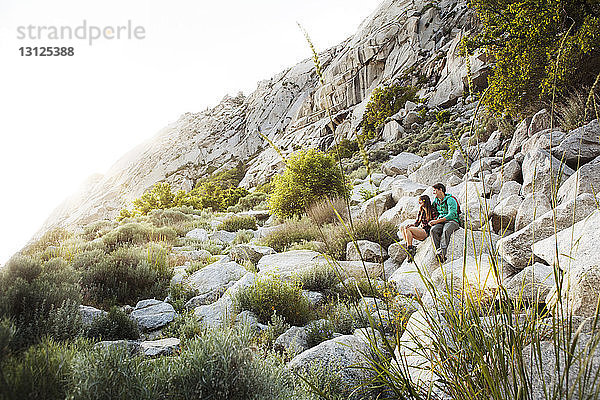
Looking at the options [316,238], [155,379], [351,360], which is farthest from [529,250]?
[316,238]

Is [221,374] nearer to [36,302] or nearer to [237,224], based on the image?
[36,302]

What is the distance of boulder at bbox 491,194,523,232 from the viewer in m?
5.06

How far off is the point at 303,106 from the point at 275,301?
4446 cm

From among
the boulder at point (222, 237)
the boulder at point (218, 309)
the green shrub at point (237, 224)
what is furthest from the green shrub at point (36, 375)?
the green shrub at point (237, 224)

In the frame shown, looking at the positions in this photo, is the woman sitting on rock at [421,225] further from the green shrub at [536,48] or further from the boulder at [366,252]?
the green shrub at [536,48]

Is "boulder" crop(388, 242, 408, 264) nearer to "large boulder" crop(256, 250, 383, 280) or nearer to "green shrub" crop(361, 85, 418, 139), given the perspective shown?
"large boulder" crop(256, 250, 383, 280)

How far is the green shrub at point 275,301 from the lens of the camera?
3.99m

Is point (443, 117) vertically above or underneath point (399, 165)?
above

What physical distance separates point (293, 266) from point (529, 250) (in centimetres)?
331

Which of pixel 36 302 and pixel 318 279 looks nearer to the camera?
pixel 36 302

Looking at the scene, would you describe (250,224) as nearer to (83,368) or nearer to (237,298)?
(237,298)

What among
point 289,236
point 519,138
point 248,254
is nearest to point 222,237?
point 289,236

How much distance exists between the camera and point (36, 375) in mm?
1597

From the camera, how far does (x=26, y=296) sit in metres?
3.19
